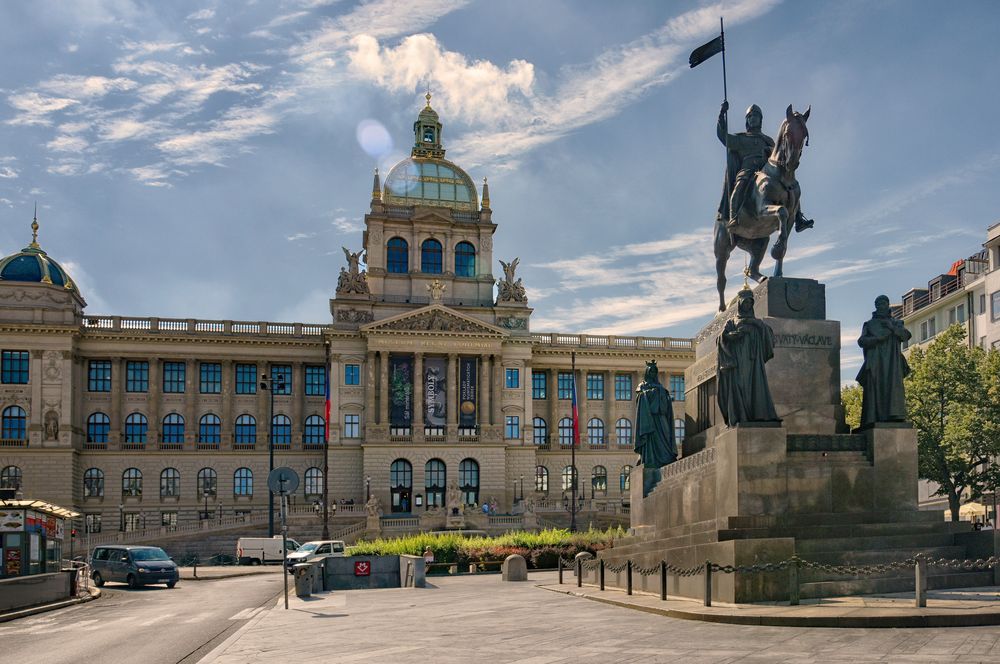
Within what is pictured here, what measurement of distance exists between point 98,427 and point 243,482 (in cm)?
1231

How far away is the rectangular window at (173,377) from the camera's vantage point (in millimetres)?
88250

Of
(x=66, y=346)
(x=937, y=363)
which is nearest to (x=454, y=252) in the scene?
(x=66, y=346)

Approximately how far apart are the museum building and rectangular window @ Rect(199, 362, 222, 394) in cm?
13

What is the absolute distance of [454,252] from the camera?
9344cm

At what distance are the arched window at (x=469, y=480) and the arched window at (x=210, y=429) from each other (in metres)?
20.0

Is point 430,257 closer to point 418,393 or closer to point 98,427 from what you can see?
point 418,393

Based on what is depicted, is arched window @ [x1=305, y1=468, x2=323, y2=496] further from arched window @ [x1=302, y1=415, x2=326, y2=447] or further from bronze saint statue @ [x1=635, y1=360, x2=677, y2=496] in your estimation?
bronze saint statue @ [x1=635, y1=360, x2=677, y2=496]

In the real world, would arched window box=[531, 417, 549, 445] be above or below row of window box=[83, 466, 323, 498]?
above

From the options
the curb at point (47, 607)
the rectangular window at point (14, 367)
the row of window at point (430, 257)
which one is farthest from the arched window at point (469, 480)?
the curb at point (47, 607)

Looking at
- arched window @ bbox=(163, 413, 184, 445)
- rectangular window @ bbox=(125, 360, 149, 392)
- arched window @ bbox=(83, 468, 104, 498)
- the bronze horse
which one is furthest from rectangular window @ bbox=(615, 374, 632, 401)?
the bronze horse

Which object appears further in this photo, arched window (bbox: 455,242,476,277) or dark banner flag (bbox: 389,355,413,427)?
arched window (bbox: 455,242,476,277)

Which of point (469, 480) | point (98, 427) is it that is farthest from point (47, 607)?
point (98, 427)

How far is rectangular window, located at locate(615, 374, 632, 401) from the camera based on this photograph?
320 ft

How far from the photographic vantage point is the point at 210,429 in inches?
3509
